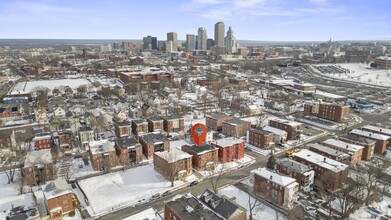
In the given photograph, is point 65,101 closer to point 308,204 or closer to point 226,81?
point 226,81

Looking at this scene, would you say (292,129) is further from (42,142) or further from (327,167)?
(42,142)

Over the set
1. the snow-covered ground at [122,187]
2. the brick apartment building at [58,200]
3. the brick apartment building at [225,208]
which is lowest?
the snow-covered ground at [122,187]

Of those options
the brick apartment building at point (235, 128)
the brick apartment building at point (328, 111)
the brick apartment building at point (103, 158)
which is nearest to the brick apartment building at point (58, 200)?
the brick apartment building at point (103, 158)

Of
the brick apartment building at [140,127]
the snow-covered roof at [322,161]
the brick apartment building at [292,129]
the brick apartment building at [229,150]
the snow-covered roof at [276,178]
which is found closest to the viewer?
the snow-covered roof at [276,178]

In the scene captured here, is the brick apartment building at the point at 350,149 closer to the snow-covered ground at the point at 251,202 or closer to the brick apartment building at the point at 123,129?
the snow-covered ground at the point at 251,202

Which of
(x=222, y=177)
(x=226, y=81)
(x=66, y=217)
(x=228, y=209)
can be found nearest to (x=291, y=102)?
(x=226, y=81)
